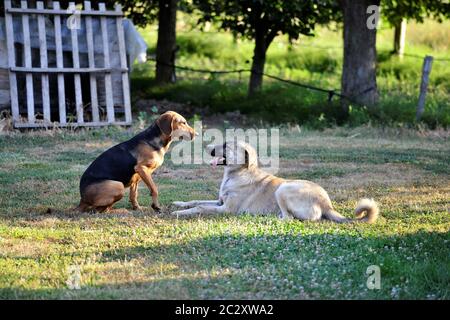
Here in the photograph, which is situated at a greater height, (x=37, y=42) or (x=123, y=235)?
(x=37, y=42)

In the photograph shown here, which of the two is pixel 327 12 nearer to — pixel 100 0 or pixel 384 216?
pixel 100 0

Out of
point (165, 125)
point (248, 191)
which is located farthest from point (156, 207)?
point (248, 191)

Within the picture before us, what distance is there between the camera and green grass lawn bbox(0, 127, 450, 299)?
616 centimetres

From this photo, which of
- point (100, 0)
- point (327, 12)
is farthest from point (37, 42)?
point (327, 12)

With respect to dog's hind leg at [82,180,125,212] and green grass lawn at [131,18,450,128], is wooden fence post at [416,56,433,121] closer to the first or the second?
green grass lawn at [131,18,450,128]

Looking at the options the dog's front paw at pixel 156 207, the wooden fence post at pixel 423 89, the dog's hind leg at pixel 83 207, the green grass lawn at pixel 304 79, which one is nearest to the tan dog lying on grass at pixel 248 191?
the dog's front paw at pixel 156 207

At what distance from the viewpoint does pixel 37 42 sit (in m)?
15.4

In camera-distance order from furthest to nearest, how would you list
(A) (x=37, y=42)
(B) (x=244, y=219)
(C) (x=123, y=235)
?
(A) (x=37, y=42), (B) (x=244, y=219), (C) (x=123, y=235)

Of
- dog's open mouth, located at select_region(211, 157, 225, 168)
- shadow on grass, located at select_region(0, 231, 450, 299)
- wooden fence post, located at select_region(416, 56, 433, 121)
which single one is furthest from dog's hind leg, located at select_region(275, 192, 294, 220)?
wooden fence post, located at select_region(416, 56, 433, 121)

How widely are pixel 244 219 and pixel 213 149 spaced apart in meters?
1.05

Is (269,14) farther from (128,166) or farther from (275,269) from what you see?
(275,269)

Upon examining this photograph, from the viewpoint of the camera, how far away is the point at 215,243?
7.27m

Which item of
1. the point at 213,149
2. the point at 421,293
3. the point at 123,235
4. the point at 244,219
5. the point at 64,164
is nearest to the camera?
the point at 421,293

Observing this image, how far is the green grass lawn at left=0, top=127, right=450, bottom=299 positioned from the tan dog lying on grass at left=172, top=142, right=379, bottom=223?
12.6 inches
